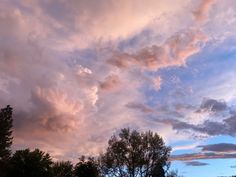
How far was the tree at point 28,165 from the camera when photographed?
81.9 m

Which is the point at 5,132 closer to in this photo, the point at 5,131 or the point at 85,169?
the point at 5,131

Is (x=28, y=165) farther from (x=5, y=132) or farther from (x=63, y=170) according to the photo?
(x=63, y=170)

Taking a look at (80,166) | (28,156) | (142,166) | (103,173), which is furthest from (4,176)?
(142,166)

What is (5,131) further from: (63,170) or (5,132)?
(63,170)

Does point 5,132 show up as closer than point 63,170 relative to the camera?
Yes

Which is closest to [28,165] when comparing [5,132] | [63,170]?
[5,132]

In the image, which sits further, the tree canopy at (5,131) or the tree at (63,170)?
the tree at (63,170)

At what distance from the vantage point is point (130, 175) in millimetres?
86000

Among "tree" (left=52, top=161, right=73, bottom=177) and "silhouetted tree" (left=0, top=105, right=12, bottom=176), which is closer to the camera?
"silhouetted tree" (left=0, top=105, right=12, bottom=176)

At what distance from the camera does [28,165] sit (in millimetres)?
82812

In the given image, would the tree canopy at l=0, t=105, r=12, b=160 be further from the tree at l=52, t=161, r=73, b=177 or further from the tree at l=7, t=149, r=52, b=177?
the tree at l=52, t=161, r=73, b=177

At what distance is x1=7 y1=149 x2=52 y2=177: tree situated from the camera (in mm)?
81938

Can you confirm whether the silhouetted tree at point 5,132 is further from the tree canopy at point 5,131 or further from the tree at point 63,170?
the tree at point 63,170

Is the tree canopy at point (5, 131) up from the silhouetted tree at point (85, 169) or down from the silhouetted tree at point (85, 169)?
up
